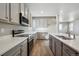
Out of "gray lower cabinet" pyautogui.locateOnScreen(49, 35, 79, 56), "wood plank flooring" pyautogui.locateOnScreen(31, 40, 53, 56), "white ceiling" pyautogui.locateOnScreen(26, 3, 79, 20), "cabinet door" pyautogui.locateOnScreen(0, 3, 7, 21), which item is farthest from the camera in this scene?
"white ceiling" pyautogui.locateOnScreen(26, 3, 79, 20)

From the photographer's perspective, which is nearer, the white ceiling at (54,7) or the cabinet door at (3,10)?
the cabinet door at (3,10)

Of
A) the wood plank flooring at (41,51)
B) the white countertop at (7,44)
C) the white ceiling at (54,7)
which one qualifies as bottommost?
the wood plank flooring at (41,51)

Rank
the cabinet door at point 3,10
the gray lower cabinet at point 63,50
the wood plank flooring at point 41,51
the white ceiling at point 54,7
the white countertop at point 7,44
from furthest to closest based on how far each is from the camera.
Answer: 1. the white ceiling at point 54,7
2. the wood plank flooring at point 41,51
3. the cabinet door at point 3,10
4. the gray lower cabinet at point 63,50
5. the white countertop at point 7,44

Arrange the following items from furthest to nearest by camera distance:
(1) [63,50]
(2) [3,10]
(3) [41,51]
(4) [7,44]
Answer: (3) [41,51]
(1) [63,50]
(2) [3,10]
(4) [7,44]

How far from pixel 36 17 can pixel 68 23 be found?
949 centimetres

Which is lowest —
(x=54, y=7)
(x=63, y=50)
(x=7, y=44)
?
(x=63, y=50)

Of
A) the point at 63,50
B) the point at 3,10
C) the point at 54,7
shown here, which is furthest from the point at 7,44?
the point at 54,7

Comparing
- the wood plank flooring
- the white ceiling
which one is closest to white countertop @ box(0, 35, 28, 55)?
the wood plank flooring

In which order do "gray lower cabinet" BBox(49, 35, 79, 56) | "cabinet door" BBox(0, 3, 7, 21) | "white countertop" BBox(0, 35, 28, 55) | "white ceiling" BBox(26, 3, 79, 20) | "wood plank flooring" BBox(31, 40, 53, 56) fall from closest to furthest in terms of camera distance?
"white countertop" BBox(0, 35, 28, 55)
"gray lower cabinet" BBox(49, 35, 79, 56)
"cabinet door" BBox(0, 3, 7, 21)
"wood plank flooring" BBox(31, 40, 53, 56)
"white ceiling" BBox(26, 3, 79, 20)

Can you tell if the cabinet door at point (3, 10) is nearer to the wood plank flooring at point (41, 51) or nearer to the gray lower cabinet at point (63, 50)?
the gray lower cabinet at point (63, 50)

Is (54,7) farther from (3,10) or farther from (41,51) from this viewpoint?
(3,10)

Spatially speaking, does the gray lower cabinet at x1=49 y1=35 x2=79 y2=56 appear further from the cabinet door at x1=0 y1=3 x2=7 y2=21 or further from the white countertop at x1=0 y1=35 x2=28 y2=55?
the cabinet door at x1=0 y1=3 x2=7 y2=21

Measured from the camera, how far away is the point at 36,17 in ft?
31.0

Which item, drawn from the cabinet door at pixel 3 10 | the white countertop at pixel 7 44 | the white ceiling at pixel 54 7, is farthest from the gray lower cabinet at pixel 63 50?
the white ceiling at pixel 54 7
